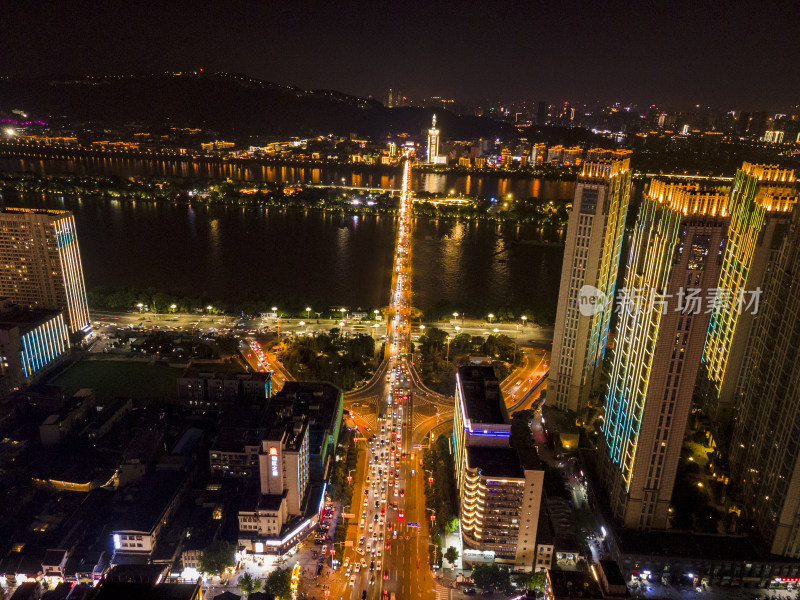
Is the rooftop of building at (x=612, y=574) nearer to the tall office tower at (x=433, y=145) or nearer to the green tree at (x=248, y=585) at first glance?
the green tree at (x=248, y=585)

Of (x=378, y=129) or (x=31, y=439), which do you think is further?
(x=378, y=129)

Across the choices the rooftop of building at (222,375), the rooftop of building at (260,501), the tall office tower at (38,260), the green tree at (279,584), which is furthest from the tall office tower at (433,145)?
the green tree at (279,584)

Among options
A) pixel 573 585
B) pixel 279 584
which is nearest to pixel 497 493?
pixel 573 585

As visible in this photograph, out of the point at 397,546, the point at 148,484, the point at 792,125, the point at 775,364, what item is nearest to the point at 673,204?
the point at 775,364

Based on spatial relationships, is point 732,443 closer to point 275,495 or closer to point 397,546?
point 397,546

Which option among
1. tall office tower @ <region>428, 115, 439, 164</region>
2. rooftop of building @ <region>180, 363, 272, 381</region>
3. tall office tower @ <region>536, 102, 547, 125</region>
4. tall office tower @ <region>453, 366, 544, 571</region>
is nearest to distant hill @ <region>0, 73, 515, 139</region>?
tall office tower @ <region>536, 102, 547, 125</region>
